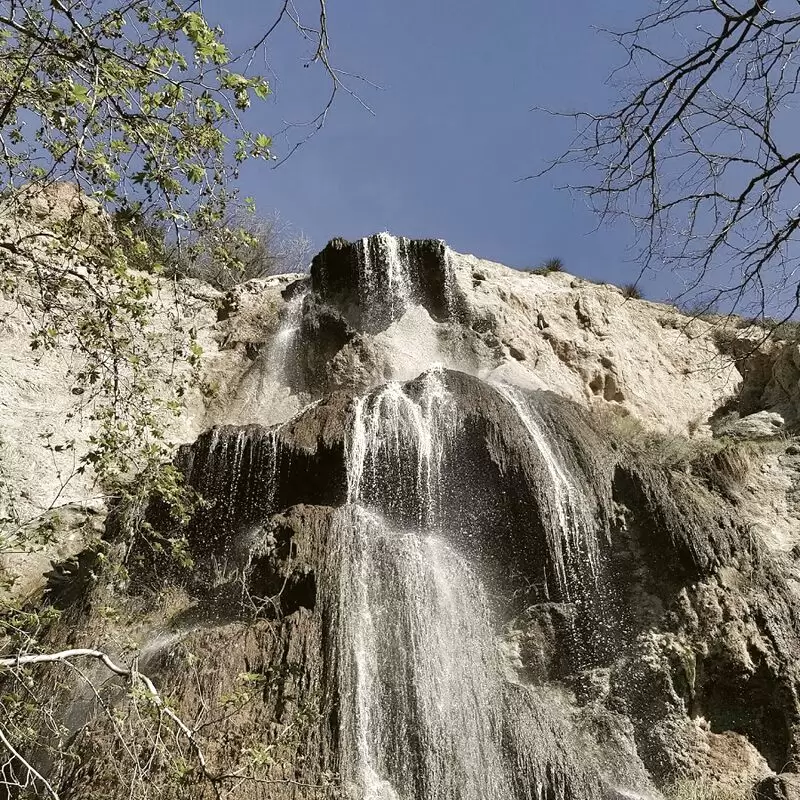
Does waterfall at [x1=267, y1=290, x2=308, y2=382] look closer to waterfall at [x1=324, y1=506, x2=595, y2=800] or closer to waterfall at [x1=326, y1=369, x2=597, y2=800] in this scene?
waterfall at [x1=326, y1=369, x2=597, y2=800]

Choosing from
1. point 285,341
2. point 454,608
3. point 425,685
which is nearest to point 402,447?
point 454,608

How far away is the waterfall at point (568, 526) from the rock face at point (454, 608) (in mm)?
30

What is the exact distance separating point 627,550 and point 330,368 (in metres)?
7.49

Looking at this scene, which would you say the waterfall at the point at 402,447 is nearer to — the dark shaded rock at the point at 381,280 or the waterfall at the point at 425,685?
the waterfall at the point at 425,685

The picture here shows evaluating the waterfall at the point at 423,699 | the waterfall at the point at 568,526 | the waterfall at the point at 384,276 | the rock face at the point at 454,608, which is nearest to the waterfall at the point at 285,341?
the waterfall at the point at 384,276

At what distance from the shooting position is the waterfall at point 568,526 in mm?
9211

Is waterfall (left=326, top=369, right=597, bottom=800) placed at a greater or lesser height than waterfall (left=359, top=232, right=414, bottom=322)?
lesser

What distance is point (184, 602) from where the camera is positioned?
936 cm

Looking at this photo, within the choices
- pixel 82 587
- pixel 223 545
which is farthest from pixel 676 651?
pixel 82 587

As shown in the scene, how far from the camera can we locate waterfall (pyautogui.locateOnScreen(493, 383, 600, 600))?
30.2 ft

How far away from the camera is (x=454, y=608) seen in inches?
334

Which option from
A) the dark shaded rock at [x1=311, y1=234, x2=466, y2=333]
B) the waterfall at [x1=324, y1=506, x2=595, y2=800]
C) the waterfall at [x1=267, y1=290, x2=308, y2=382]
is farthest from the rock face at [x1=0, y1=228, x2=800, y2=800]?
the dark shaded rock at [x1=311, y1=234, x2=466, y2=333]

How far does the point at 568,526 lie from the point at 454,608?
2023 mm

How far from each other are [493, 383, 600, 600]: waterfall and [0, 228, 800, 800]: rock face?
0.03 meters
